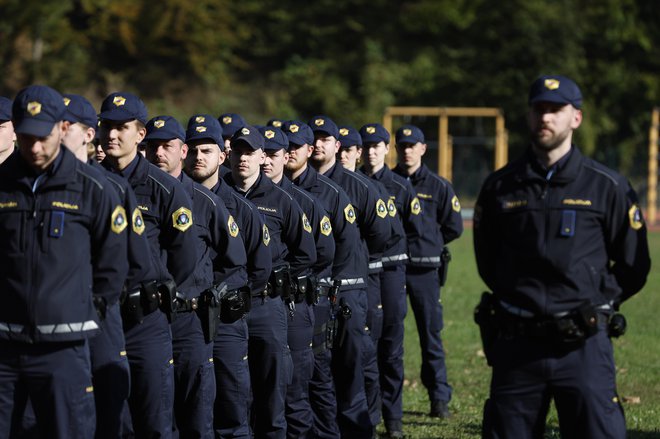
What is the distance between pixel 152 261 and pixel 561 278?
7.78 ft

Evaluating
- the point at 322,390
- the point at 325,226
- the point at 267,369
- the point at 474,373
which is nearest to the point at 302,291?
the point at 325,226

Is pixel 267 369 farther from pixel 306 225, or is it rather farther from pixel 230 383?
pixel 306 225

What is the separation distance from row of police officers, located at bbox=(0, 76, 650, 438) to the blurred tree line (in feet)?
110

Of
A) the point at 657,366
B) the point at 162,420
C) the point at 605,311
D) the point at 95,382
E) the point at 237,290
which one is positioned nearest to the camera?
the point at 605,311

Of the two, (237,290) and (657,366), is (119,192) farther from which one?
(657,366)

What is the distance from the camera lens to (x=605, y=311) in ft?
21.9

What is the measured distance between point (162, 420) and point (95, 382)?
64 centimetres

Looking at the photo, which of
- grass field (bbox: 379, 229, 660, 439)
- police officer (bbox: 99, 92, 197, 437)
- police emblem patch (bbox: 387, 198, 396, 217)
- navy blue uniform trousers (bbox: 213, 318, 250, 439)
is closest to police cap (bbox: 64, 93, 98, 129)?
police officer (bbox: 99, 92, 197, 437)

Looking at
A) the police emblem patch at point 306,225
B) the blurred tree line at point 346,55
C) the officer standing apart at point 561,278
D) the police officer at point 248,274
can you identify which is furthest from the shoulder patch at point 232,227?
the blurred tree line at point 346,55

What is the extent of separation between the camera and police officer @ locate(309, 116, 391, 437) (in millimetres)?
10125

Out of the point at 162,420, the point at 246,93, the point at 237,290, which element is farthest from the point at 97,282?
the point at 246,93

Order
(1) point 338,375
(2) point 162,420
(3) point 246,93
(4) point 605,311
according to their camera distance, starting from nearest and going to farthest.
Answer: (4) point 605,311 → (2) point 162,420 → (1) point 338,375 → (3) point 246,93

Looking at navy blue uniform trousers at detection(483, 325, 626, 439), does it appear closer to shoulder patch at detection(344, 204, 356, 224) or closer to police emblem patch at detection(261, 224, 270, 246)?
police emblem patch at detection(261, 224, 270, 246)

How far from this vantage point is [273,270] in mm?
9203
